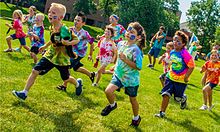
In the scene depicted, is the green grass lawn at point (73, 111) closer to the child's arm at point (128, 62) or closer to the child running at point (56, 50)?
the child running at point (56, 50)

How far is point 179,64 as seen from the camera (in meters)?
7.91

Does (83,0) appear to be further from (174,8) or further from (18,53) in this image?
(18,53)

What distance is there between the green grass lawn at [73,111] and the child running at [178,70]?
0.57 meters

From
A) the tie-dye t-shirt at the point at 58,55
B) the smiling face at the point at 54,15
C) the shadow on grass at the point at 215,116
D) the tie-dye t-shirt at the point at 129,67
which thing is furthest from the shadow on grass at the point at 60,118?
the shadow on grass at the point at 215,116

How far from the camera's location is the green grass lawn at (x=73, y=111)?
5.80m

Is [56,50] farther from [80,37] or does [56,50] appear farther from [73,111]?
[80,37]

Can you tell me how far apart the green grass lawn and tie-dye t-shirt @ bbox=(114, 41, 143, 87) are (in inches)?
35.0

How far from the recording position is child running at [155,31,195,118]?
7.73 metres

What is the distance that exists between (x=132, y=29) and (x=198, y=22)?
76.0 m

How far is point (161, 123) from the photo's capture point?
7453 millimetres

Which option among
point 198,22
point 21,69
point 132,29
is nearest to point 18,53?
point 21,69

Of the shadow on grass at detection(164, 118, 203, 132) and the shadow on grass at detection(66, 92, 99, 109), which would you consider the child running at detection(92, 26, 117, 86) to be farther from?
the shadow on grass at detection(164, 118, 203, 132)

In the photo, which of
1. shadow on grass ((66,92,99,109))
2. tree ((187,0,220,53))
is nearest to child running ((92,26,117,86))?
shadow on grass ((66,92,99,109))

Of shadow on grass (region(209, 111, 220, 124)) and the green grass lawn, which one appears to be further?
shadow on grass (region(209, 111, 220, 124))
